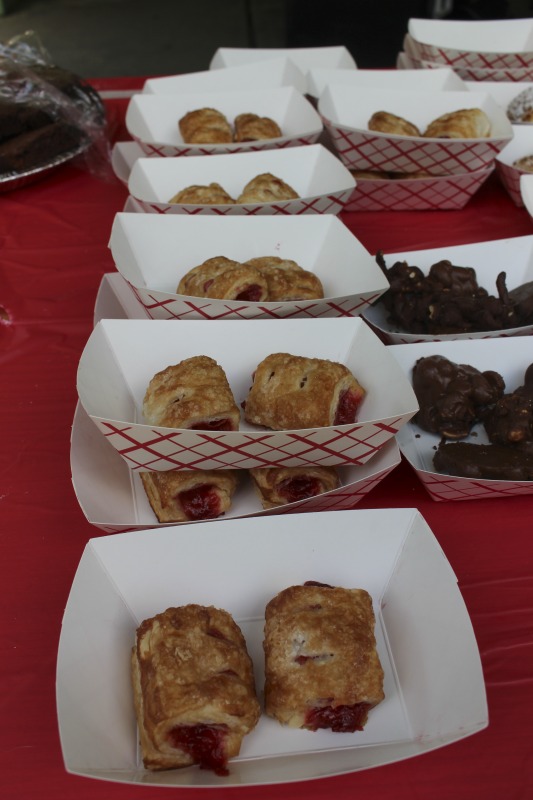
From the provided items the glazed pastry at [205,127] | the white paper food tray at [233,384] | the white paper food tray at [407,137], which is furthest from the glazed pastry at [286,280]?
the glazed pastry at [205,127]

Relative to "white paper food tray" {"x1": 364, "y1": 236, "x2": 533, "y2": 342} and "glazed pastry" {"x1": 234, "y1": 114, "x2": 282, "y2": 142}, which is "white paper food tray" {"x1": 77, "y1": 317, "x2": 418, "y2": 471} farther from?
"glazed pastry" {"x1": 234, "y1": 114, "x2": 282, "y2": 142}

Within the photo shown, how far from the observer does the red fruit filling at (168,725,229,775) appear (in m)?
0.83

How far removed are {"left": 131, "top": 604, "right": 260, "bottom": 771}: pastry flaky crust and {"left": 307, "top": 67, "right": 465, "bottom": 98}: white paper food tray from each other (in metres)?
1.90

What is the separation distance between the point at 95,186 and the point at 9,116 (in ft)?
0.94

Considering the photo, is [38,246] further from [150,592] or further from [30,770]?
[30,770]

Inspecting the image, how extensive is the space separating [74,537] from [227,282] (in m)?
0.54

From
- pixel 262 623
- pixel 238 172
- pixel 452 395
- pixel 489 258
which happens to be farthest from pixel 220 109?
pixel 262 623

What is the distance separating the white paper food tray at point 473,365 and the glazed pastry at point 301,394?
0.45 ft

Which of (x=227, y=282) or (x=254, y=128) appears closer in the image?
(x=227, y=282)

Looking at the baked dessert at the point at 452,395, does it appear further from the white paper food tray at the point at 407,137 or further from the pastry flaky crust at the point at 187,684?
the white paper food tray at the point at 407,137

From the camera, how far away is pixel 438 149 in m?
1.82

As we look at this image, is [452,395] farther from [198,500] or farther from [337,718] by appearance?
[337,718]

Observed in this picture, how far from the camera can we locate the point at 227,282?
1.39 meters

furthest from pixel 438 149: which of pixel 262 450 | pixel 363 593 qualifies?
pixel 363 593
